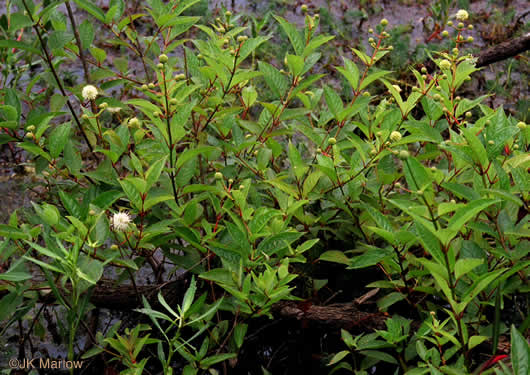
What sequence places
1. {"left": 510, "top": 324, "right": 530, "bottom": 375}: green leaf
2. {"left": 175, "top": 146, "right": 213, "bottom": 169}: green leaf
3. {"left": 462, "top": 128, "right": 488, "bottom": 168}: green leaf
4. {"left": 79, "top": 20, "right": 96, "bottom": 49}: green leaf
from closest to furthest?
{"left": 510, "top": 324, "right": 530, "bottom": 375}: green leaf < {"left": 462, "top": 128, "right": 488, "bottom": 168}: green leaf < {"left": 175, "top": 146, "right": 213, "bottom": 169}: green leaf < {"left": 79, "top": 20, "right": 96, "bottom": 49}: green leaf

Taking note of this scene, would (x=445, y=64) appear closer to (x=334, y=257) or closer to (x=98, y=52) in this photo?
(x=334, y=257)

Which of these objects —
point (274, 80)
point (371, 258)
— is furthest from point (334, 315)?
point (274, 80)

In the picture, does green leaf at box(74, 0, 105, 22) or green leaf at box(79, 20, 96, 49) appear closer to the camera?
green leaf at box(74, 0, 105, 22)

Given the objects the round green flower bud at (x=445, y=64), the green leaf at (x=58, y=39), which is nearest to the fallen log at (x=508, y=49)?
the round green flower bud at (x=445, y=64)

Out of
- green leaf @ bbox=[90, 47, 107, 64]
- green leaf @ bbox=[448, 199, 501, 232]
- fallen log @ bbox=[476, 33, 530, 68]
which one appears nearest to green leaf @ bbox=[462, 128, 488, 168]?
green leaf @ bbox=[448, 199, 501, 232]

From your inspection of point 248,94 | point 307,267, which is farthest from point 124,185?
point 307,267

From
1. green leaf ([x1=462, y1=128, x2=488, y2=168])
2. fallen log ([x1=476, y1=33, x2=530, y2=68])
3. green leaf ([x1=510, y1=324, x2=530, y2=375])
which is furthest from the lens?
fallen log ([x1=476, y1=33, x2=530, y2=68])

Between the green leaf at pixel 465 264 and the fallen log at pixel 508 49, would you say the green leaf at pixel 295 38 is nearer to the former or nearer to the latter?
the green leaf at pixel 465 264

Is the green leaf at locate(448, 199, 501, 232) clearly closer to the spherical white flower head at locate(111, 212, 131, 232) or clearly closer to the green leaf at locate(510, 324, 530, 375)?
the green leaf at locate(510, 324, 530, 375)

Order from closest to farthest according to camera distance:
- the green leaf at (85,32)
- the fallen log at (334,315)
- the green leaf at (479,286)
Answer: the green leaf at (479,286) → the fallen log at (334,315) → the green leaf at (85,32)

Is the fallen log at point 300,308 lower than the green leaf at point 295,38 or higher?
lower

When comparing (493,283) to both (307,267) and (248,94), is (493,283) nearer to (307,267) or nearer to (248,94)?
(307,267)

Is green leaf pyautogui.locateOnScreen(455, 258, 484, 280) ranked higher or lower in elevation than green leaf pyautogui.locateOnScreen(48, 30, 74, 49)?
lower
